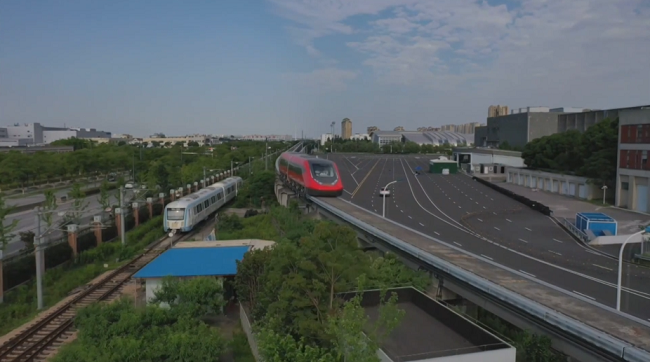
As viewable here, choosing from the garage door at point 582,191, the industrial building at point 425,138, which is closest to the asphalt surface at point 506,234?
the garage door at point 582,191

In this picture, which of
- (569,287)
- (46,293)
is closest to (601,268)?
(569,287)

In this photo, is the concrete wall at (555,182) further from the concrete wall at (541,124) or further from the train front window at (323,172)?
the concrete wall at (541,124)

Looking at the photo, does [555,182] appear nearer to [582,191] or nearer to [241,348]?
[582,191]

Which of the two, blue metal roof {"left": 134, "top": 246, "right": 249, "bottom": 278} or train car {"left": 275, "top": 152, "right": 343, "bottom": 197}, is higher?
train car {"left": 275, "top": 152, "right": 343, "bottom": 197}

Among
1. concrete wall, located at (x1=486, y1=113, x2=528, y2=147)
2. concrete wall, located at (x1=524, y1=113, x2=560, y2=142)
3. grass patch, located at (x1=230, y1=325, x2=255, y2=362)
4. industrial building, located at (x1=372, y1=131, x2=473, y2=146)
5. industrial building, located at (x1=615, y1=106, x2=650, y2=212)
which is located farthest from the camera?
industrial building, located at (x1=372, y1=131, x2=473, y2=146)

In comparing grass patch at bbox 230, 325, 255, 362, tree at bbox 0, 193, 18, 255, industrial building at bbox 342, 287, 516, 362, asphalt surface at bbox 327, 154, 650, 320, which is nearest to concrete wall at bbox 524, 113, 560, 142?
asphalt surface at bbox 327, 154, 650, 320

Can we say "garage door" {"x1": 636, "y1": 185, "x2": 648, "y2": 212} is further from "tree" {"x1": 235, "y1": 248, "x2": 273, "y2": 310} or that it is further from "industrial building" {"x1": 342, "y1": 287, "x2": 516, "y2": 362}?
"tree" {"x1": 235, "y1": 248, "x2": 273, "y2": 310}

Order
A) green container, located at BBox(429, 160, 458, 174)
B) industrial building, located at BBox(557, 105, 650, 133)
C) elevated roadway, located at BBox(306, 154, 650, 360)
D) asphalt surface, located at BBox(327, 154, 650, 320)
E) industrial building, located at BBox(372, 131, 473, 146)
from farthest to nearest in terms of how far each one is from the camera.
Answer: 1. industrial building, located at BBox(372, 131, 473, 146)
2. green container, located at BBox(429, 160, 458, 174)
3. industrial building, located at BBox(557, 105, 650, 133)
4. asphalt surface, located at BBox(327, 154, 650, 320)
5. elevated roadway, located at BBox(306, 154, 650, 360)
